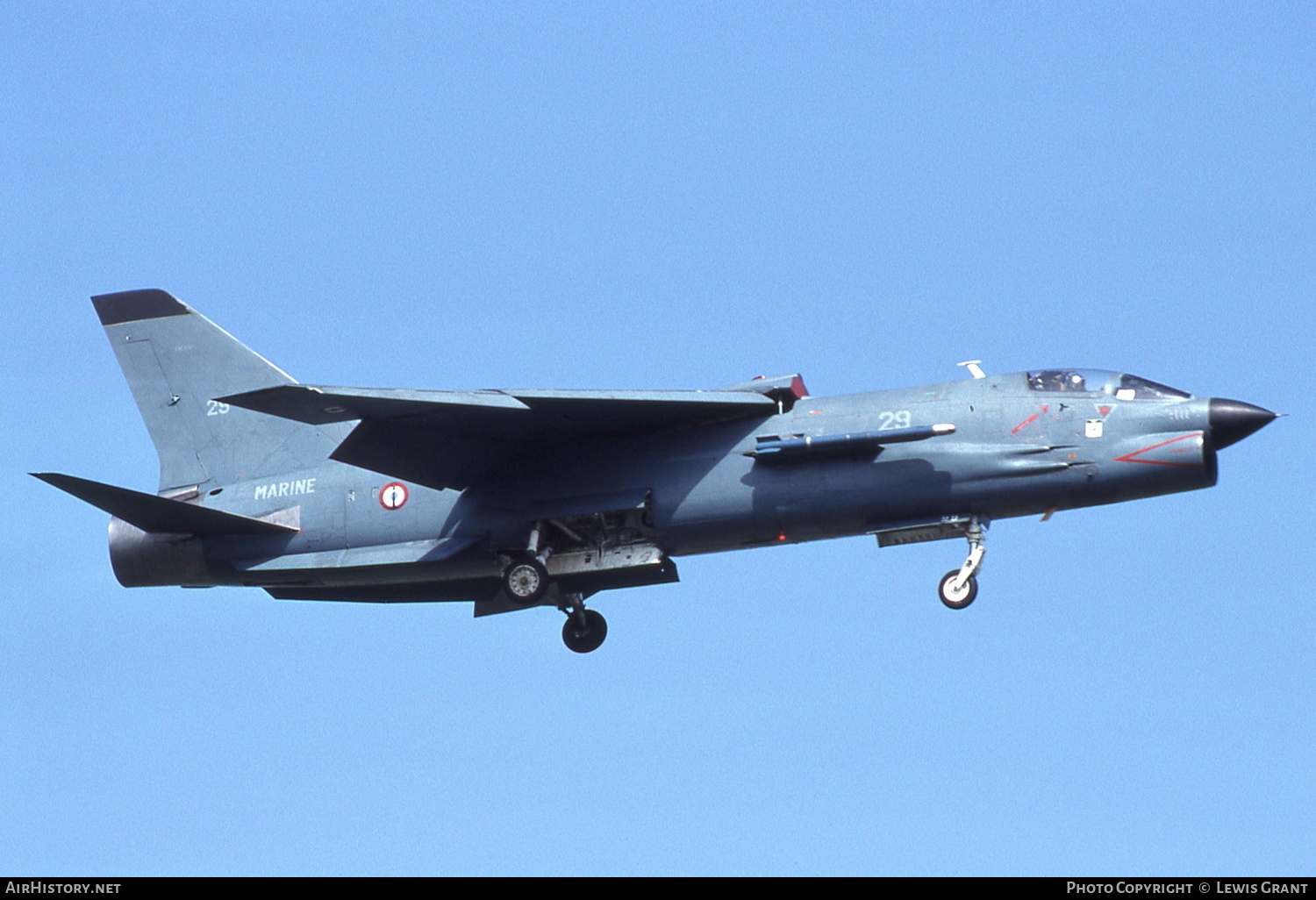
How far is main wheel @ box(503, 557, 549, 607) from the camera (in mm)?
27453

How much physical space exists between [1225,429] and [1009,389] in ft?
9.47

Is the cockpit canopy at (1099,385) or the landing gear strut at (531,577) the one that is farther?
the landing gear strut at (531,577)

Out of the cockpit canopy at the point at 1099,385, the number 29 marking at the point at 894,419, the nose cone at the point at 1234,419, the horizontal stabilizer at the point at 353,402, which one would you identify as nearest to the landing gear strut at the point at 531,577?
the horizontal stabilizer at the point at 353,402

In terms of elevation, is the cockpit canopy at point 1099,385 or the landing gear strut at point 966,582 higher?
the cockpit canopy at point 1099,385

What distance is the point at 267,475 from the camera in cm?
2984

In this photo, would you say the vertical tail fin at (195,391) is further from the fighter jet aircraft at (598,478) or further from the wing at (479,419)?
the wing at (479,419)

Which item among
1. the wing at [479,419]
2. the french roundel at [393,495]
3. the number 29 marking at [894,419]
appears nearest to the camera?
the wing at [479,419]

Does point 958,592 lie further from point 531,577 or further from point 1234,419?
point 531,577

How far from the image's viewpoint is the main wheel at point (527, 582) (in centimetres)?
2745

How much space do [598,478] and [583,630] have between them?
3.44m

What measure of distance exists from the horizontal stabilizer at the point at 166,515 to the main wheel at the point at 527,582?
3.67 metres

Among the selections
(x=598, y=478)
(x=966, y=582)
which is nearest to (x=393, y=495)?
(x=598, y=478)

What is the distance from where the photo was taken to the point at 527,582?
27500mm
